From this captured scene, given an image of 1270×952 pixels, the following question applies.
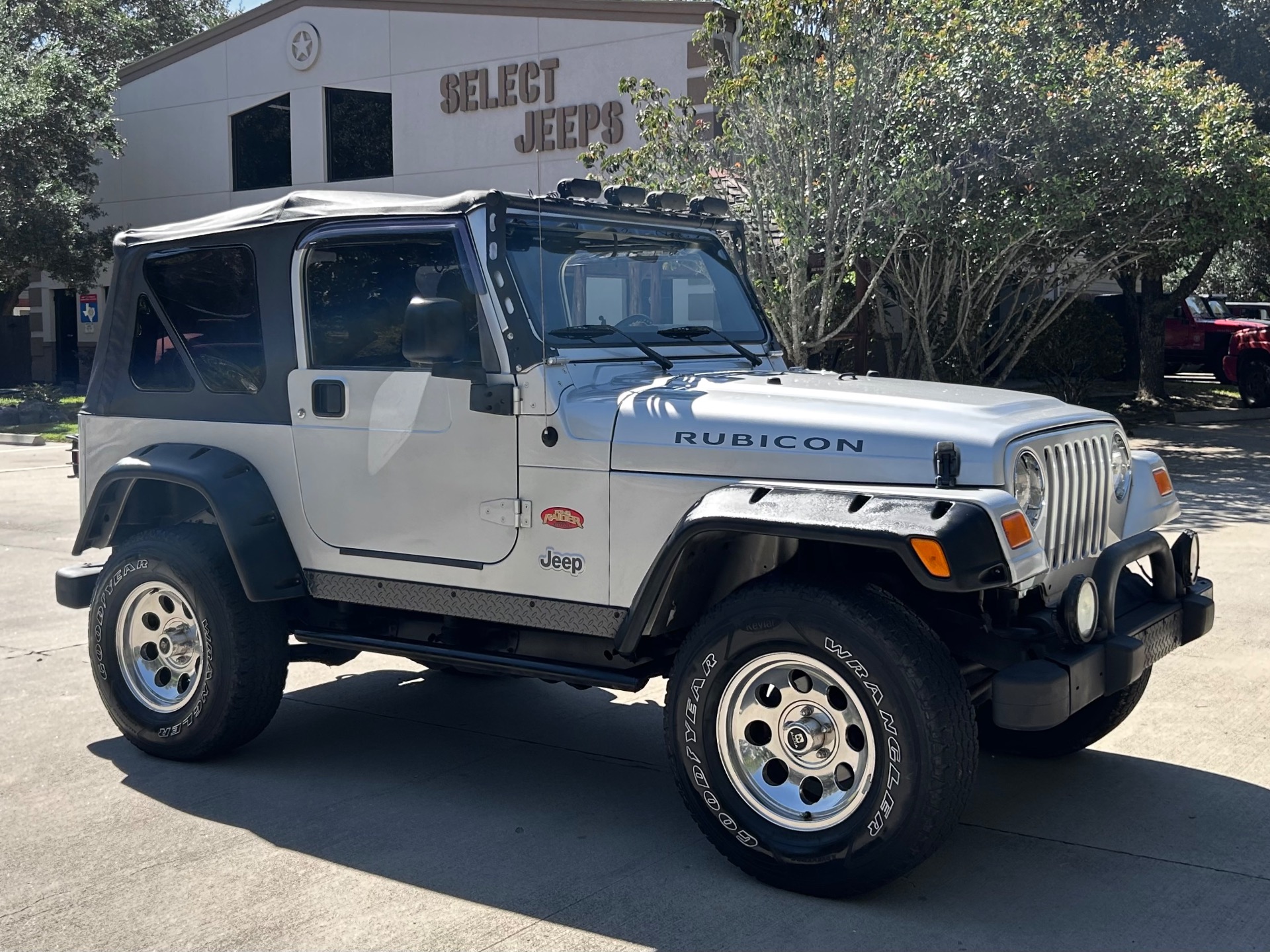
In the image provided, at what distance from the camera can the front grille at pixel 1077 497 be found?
4281mm

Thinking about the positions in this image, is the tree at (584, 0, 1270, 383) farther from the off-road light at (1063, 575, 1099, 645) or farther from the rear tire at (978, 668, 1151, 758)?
the off-road light at (1063, 575, 1099, 645)

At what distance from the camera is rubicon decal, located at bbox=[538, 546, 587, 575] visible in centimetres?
455

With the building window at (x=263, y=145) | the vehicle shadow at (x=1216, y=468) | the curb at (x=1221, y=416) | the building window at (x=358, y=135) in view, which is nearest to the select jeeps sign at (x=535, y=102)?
the building window at (x=358, y=135)

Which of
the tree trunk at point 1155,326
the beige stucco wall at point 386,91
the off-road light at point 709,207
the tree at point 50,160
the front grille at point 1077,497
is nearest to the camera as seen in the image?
the front grille at point 1077,497

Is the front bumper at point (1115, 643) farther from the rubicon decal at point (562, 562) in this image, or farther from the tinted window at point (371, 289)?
the tinted window at point (371, 289)

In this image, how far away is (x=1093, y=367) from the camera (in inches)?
730

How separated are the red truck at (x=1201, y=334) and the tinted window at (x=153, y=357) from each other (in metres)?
22.4

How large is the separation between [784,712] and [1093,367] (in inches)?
617

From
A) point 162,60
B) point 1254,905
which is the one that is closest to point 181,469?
point 1254,905

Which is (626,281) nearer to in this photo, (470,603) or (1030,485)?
(470,603)

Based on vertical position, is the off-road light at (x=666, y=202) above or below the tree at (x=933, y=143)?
below

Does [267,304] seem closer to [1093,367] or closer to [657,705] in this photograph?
[657,705]

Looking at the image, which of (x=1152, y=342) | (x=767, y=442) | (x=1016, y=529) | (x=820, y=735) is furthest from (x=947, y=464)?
(x=1152, y=342)

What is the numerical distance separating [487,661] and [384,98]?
20.6 m
